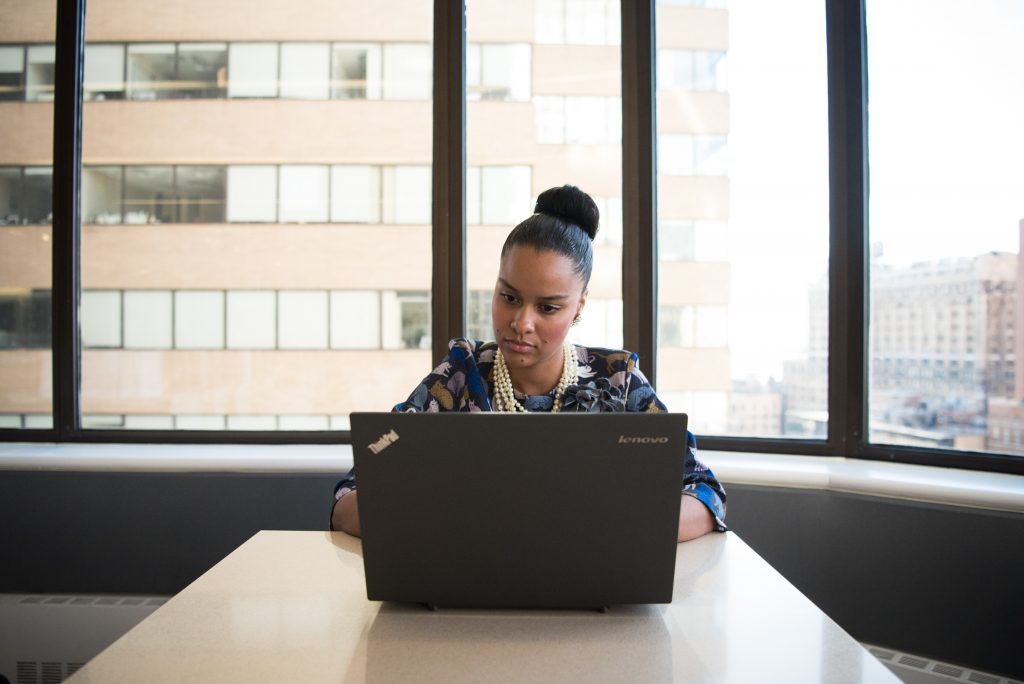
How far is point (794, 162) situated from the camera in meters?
2.61

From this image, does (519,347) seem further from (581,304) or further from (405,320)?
(405,320)

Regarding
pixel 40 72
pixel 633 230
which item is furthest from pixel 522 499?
pixel 40 72

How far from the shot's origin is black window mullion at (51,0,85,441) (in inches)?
115

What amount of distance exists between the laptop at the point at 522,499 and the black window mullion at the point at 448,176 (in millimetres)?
1922

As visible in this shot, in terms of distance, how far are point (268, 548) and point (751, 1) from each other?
2.50 meters

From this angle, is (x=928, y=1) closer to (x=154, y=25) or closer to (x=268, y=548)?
(x=268, y=548)

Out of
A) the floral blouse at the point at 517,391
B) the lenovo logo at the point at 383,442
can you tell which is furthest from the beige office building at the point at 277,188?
the lenovo logo at the point at 383,442

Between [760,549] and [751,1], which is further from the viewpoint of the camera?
[751,1]

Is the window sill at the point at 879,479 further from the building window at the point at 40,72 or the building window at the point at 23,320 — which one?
the building window at the point at 40,72

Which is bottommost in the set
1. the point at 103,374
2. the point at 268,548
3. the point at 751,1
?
the point at 268,548

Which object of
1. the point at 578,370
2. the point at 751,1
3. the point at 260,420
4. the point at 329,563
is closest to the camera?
the point at 329,563

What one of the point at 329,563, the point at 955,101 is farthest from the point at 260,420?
the point at 955,101

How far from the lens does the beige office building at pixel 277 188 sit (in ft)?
9.50

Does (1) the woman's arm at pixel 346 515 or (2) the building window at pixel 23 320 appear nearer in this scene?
(1) the woman's arm at pixel 346 515
